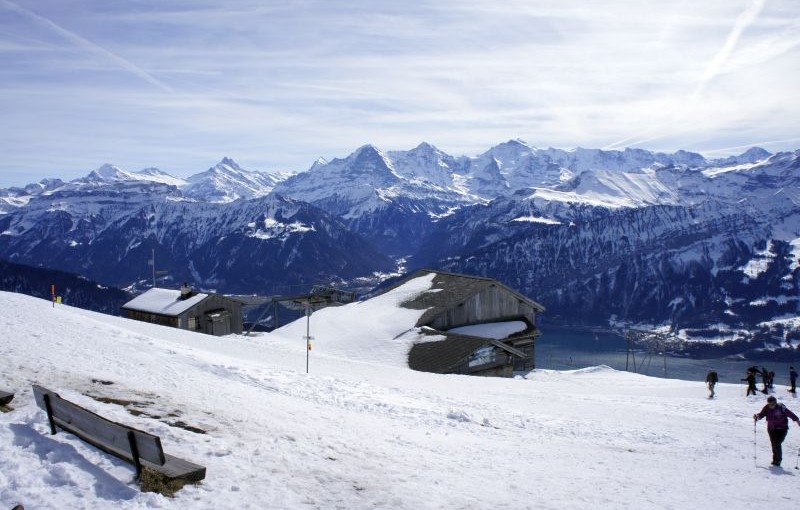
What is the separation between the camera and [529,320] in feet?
191

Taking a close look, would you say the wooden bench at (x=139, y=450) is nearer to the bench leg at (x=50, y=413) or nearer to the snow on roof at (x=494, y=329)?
the bench leg at (x=50, y=413)

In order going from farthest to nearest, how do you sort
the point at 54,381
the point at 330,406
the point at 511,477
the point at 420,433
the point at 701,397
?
1. the point at 701,397
2. the point at 330,406
3. the point at 420,433
4. the point at 54,381
5. the point at 511,477

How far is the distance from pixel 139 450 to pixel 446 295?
1719 inches

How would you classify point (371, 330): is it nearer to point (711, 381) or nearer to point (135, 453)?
point (711, 381)

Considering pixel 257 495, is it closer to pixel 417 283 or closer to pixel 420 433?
pixel 420 433

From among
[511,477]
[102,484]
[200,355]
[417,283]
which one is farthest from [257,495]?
[417,283]

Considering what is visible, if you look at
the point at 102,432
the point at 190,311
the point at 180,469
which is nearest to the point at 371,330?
the point at 190,311

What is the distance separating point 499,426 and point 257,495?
37.0ft

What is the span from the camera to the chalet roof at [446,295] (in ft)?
166

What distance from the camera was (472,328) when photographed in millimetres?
52500

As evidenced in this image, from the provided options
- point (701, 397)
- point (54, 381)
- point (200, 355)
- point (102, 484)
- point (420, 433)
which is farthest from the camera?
point (701, 397)

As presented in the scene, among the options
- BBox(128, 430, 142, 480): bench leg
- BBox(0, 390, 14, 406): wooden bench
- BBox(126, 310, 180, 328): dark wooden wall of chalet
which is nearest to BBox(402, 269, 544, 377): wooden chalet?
BBox(126, 310, 180, 328): dark wooden wall of chalet

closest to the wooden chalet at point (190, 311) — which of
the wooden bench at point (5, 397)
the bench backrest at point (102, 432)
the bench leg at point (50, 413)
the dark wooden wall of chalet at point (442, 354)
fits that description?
the dark wooden wall of chalet at point (442, 354)

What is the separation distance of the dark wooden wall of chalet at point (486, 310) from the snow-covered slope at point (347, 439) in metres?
21.7
